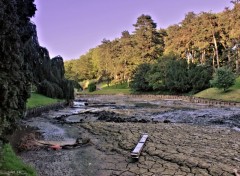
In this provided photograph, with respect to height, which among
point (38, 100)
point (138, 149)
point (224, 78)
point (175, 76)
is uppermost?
point (175, 76)

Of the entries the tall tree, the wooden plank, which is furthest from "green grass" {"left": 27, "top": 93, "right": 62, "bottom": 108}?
the tall tree

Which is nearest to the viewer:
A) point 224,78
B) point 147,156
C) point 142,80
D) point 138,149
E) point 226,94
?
point 147,156

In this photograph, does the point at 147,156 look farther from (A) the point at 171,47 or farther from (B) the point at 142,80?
(A) the point at 171,47

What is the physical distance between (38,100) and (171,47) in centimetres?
4234

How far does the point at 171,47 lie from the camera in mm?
62812

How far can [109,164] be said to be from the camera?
30.8ft

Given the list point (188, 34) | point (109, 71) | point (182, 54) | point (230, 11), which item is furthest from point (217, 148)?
point (109, 71)

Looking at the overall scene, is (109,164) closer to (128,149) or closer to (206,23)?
(128,149)

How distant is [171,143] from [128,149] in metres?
1.94

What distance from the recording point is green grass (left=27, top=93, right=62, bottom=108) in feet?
80.7

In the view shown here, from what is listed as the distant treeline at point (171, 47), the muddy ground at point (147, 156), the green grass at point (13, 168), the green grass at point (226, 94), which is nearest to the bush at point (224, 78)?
the green grass at point (226, 94)

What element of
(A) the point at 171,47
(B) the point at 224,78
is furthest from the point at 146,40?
(B) the point at 224,78

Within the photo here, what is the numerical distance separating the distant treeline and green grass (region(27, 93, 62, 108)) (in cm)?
3274

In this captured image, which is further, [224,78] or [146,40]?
[146,40]
